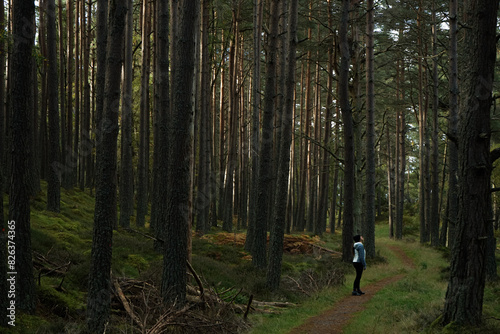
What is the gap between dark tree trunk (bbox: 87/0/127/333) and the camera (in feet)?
23.6

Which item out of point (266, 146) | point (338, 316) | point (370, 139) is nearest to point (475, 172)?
point (338, 316)

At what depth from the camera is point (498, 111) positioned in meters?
29.9

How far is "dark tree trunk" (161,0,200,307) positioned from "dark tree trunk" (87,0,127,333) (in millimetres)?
1187

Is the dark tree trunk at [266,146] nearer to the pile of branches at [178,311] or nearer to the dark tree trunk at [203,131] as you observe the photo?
the pile of branches at [178,311]

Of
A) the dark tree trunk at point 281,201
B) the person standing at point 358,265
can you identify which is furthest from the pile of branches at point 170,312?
the person standing at point 358,265

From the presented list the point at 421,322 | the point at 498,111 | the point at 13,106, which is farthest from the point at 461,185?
the point at 498,111

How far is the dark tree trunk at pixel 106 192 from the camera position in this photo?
7.18 meters

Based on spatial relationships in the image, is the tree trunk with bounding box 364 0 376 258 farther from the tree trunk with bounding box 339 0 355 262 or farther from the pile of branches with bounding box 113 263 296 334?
the pile of branches with bounding box 113 263 296 334

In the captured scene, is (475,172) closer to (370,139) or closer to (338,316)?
(338,316)

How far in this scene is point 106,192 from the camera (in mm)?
7184

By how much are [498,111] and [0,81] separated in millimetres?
30118

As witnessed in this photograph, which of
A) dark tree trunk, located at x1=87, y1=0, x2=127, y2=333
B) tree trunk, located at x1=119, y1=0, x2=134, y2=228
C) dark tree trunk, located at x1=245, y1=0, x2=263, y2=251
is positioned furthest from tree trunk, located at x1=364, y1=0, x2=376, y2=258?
dark tree trunk, located at x1=87, y1=0, x2=127, y2=333

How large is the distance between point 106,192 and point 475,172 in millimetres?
6294

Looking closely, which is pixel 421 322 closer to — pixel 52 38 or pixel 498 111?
pixel 52 38
